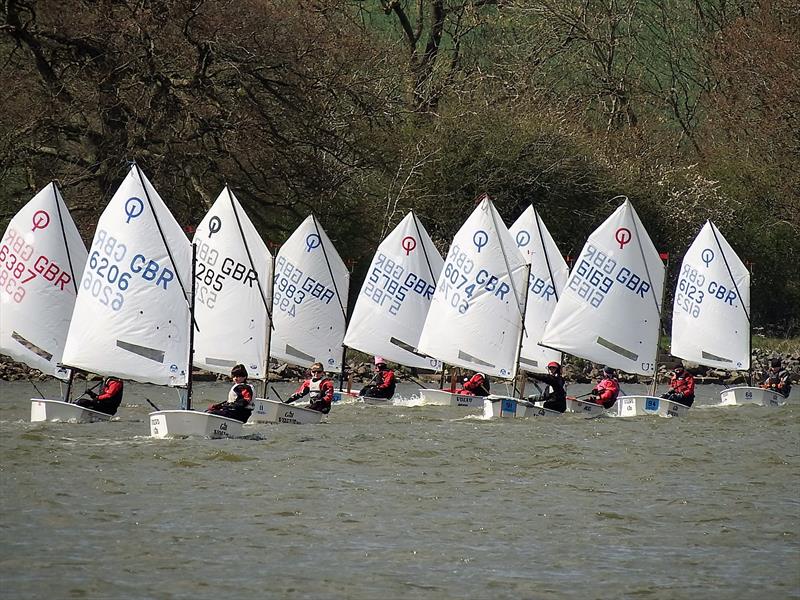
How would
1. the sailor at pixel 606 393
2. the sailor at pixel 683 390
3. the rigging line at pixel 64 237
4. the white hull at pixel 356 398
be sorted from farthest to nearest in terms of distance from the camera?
the white hull at pixel 356 398 < the sailor at pixel 683 390 < the sailor at pixel 606 393 < the rigging line at pixel 64 237

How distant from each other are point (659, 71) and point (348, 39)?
16.6 metres

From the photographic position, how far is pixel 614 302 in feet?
96.1

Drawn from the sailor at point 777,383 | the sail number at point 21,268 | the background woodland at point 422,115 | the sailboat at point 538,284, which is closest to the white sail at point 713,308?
the sailor at point 777,383

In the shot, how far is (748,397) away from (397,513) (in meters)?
17.0

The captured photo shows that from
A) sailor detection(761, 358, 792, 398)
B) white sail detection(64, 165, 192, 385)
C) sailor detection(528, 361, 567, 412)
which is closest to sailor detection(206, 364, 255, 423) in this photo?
white sail detection(64, 165, 192, 385)

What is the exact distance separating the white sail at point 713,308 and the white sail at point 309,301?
294 inches

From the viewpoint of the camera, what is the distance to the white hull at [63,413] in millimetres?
22422

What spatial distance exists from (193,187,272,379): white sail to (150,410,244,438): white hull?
13.9 feet

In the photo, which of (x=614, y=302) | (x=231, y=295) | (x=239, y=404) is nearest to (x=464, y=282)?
(x=614, y=302)

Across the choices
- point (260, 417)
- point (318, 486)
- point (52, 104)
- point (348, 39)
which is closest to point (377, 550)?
point (318, 486)

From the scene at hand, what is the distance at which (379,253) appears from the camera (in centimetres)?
3219

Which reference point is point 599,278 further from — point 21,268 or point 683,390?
point 21,268

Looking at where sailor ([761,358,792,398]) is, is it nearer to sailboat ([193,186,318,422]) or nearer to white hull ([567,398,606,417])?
white hull ([567,398,606,417])

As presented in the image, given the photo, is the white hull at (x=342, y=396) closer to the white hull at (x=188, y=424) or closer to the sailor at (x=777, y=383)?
the white hull at (x=188, y=424)
